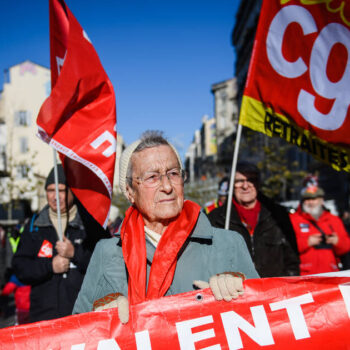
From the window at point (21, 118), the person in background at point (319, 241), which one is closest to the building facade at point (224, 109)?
the window at point (21, 118)

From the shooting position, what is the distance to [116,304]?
199 centimetres

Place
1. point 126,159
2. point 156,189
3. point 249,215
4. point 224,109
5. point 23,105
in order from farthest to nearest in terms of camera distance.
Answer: point 224,109 → point 23,105 → point 249,215 → point 126,159 → point 156,189

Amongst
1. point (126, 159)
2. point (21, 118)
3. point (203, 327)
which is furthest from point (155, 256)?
point (21, 118)

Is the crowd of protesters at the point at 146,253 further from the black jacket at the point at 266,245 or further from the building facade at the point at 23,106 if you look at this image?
the building facade at the point at 23,106

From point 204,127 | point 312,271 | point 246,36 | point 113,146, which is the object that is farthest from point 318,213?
point 204,127

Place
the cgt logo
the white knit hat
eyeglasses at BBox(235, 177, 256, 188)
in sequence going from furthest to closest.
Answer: eyeglasses at BBox(235, 177, 256, 188), the cgt logo, the white knit hat

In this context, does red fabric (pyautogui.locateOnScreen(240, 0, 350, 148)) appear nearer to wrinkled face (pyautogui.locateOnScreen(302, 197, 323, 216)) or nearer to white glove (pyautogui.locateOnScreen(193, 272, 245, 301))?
white glove (pyautogui.locateOnScreen(193, 272, 245, 301))

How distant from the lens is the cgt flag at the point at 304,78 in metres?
3.05

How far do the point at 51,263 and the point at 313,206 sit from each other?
3.31 meters

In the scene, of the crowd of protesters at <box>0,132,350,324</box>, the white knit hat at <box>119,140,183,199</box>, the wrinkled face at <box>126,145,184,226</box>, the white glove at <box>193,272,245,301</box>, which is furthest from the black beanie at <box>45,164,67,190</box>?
the white glove at <box>193,272,245,301</box>

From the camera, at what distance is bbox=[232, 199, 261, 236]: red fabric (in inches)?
145

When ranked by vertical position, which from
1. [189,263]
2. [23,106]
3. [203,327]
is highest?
[23,106]

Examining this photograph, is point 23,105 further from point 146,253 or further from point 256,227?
point 146,253

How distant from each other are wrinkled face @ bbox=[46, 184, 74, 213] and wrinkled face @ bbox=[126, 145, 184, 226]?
1.66 meters
